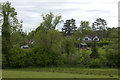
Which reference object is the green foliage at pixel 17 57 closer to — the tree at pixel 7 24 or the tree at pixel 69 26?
the tree at pixel 7 24

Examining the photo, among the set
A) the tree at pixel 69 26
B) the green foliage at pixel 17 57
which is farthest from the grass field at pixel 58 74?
the tree at pixel 69 26

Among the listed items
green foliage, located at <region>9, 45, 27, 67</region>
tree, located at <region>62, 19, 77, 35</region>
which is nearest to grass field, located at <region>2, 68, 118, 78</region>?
green foliage, located at <region>9, 45, 27, 67</region>

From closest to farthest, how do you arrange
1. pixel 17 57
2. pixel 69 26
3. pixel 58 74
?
pixel 58 74 < pixel 17 57 < pixel 69 26

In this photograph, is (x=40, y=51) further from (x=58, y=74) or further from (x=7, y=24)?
Result: (x=58, y=74)

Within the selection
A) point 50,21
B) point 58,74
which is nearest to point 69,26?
point 50,21

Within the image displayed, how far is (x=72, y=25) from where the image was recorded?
85.3 metres

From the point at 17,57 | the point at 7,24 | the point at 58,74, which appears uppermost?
the point at 7,24

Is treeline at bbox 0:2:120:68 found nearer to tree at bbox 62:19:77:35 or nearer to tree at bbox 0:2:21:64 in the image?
tree at bbox 0:2:21:64

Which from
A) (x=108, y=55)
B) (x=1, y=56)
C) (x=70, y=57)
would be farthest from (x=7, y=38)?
(x=108, y=55)

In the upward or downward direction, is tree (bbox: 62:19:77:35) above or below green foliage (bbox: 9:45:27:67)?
above

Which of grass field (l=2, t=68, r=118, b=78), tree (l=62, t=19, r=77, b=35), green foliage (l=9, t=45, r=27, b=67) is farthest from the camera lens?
tree (l=62, t=19, r=77, b=35)

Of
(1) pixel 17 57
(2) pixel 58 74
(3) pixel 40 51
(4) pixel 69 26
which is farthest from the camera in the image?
(4) pixel 69 26

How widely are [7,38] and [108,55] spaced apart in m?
21.4

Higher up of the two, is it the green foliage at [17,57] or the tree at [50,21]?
the tree at [50,21]
